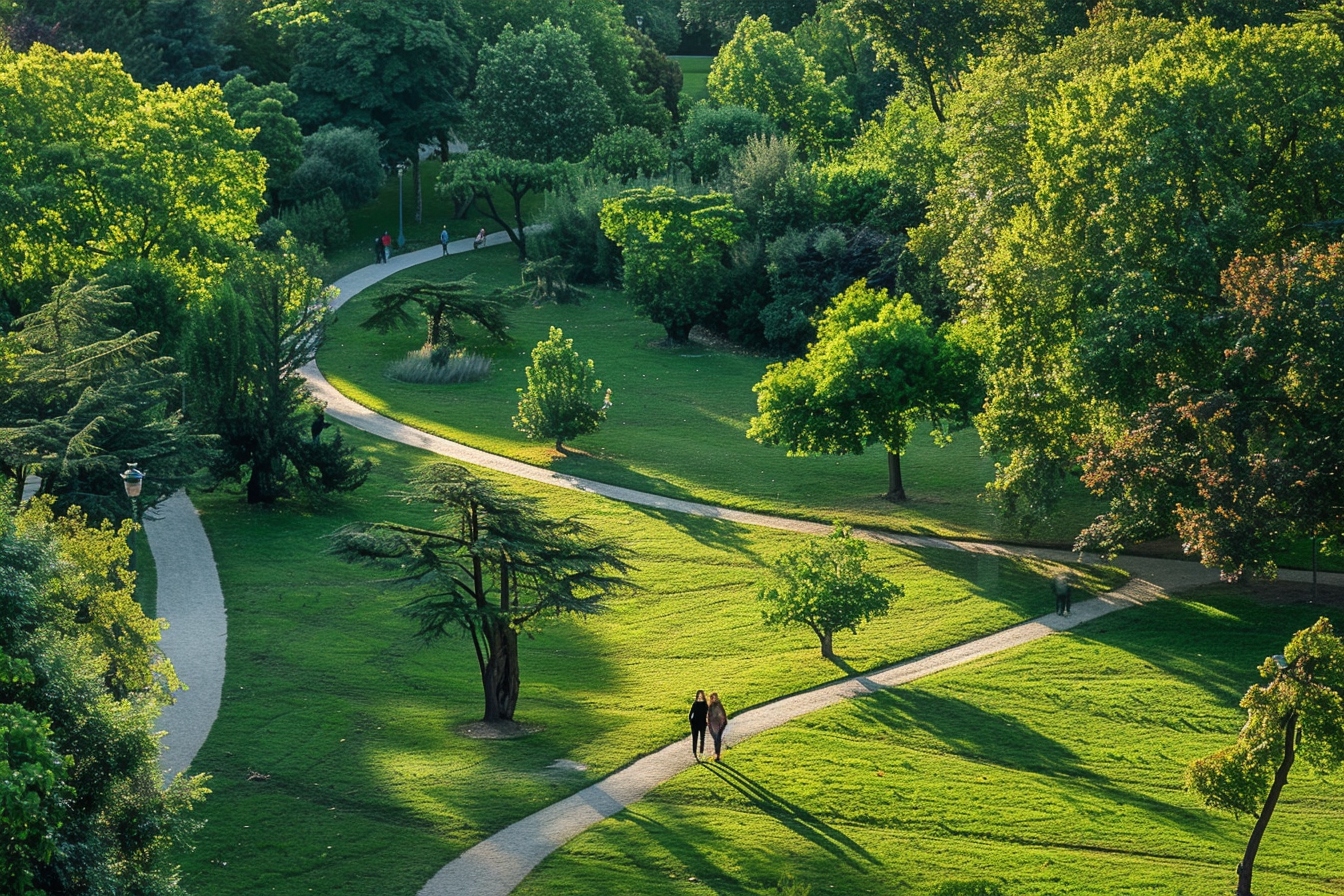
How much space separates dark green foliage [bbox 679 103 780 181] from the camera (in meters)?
87.4

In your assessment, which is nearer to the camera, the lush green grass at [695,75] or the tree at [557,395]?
the tree at [557,395]

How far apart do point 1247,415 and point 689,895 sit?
1837 cm

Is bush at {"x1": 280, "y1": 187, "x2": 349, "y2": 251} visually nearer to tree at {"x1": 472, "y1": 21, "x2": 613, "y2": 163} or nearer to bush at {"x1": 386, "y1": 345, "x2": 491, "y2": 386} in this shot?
tree at {"x1": 472, "y1": 21, "x2": 613, "y2": 163}

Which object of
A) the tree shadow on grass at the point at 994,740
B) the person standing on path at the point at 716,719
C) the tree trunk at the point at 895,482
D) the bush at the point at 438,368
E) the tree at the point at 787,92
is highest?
the tree at the point at 787,92

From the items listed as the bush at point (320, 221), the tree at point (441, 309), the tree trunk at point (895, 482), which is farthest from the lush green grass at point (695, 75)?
the tree trunk at point (895, 482)

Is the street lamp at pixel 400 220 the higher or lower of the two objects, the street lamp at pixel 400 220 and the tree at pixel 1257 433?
the higher

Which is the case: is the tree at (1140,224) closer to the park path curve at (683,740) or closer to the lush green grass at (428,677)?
the park path curve at (683,740)

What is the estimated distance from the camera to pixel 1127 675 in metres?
35.6

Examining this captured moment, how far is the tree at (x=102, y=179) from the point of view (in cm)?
5503

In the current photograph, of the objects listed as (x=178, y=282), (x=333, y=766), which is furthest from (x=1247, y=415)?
(x=178, y=282)

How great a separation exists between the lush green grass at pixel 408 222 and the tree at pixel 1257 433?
55.4m

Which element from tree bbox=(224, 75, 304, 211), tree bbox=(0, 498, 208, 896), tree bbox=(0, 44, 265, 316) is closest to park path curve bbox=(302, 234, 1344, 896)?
tree bbox=(0, 498, 208, 896)

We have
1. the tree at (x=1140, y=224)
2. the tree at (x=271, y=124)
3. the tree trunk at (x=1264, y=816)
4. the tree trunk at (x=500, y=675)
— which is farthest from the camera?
the tree at (x=271, y=124)

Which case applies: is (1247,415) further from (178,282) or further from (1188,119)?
(178,282)
